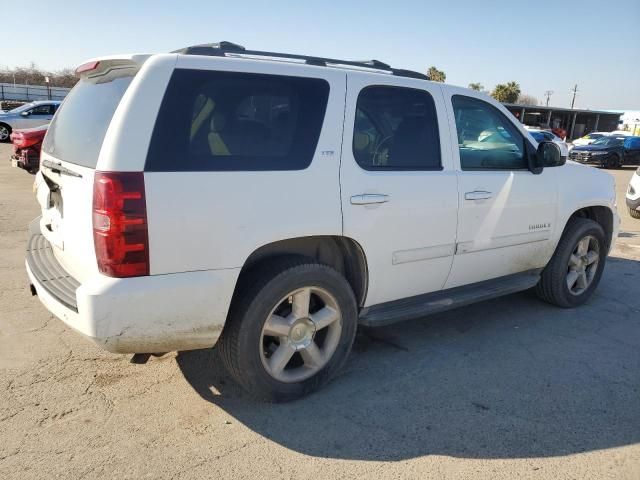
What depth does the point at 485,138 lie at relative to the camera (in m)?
4.13

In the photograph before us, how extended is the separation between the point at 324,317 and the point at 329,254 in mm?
407

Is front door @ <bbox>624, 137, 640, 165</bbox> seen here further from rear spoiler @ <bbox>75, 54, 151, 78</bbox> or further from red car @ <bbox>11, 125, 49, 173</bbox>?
rear spoiler @ <bbox>75, 54, 151, 78</bbox>

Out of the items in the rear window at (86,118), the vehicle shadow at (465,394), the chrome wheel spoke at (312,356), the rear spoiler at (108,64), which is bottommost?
the vehicle shadow at (465,394)

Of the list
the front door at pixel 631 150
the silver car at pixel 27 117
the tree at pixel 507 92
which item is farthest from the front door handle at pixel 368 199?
the tree at pixel 507 92

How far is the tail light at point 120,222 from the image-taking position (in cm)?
247

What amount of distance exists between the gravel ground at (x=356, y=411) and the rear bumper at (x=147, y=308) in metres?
0.54

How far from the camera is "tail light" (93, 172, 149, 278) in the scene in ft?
8.12

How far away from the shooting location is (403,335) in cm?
429

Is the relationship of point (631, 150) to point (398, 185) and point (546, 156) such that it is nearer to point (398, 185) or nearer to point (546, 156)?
point (546, 156)

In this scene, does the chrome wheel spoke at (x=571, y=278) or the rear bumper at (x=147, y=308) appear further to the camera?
the chrome wheel spoke at (x=571, y=278)

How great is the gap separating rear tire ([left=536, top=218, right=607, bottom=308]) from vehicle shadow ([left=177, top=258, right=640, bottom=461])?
33cm

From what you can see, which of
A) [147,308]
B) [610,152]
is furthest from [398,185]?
[610,152]

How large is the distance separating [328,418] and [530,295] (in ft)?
10.3

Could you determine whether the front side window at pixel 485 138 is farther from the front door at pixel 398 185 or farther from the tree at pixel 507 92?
the tree at pixel 507 92
